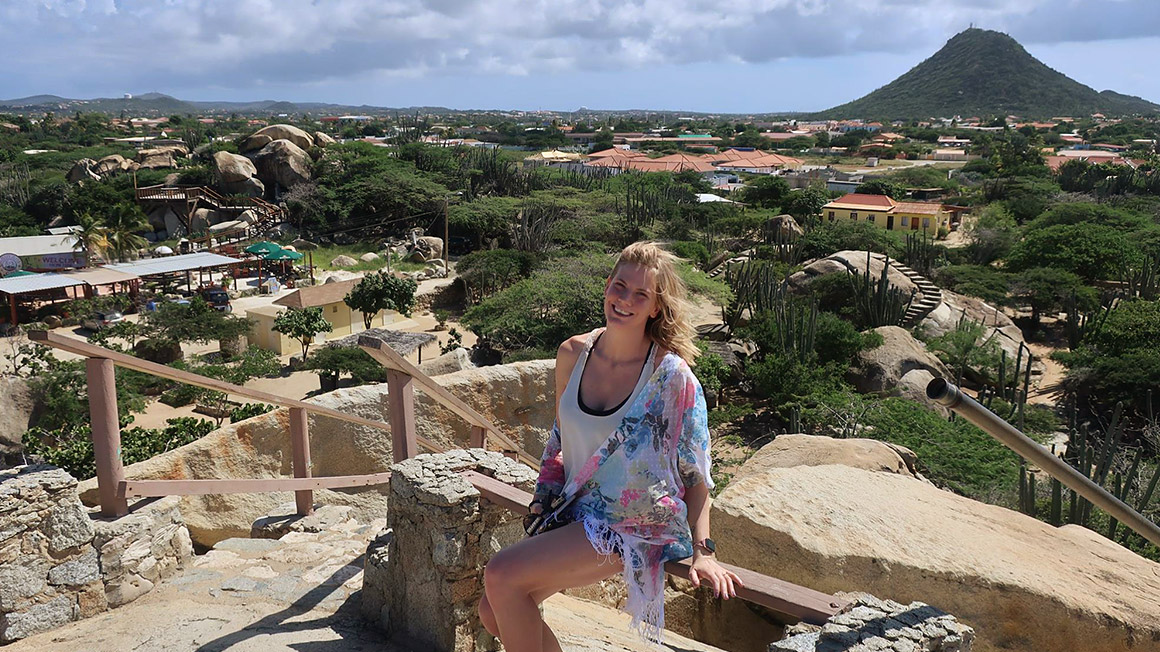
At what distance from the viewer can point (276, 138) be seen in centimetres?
4966

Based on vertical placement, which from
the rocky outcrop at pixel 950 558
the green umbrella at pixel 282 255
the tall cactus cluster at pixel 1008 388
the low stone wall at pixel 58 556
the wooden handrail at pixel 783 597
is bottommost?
the tall cactus cluster at pixel 1008 388

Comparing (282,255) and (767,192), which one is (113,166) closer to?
(282,255)

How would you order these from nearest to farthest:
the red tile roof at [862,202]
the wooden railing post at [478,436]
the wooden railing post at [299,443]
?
the wooden railing post at [478,436] → the wooden railing post at [299,443] → the red tile roof at [862,202]

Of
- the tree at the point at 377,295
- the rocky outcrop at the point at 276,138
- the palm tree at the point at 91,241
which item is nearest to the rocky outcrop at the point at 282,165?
the rocky outcrop at the point at 276,138

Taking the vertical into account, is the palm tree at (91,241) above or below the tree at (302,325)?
above

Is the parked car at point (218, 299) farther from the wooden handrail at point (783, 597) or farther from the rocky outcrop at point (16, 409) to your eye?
the wooden handrail at point (783, 597)

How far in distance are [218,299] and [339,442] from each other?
21314 millimetres

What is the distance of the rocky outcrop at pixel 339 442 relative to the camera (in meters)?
5.96

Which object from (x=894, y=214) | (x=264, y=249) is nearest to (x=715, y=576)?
(x=264, y=249)

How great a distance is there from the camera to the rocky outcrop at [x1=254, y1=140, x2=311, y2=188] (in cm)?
4622

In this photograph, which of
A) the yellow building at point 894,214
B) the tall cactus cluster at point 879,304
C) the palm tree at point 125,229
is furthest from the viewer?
the yellow building at point 894,214

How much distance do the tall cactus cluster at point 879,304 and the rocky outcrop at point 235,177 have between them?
35527 millimetres

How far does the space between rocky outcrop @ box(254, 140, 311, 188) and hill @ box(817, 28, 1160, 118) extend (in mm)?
147240

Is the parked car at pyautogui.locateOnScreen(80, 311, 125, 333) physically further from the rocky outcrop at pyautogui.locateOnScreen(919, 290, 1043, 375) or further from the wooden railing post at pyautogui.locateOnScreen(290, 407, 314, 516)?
the rocky outcrop at pyautogui.locateOnScreen(919, 290, 1043, 375)
